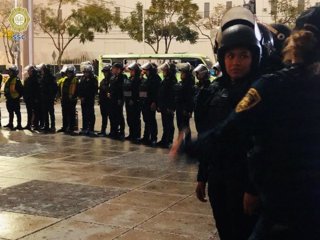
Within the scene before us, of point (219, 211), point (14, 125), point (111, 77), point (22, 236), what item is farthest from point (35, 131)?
point (219, 211)

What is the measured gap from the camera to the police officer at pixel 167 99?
10758mm

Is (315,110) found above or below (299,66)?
below

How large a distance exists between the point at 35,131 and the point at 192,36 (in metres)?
34.1

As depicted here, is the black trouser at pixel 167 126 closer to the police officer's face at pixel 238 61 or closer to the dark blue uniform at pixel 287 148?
the police officer's face at pixel 238 61

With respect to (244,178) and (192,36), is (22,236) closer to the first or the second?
(244,178)

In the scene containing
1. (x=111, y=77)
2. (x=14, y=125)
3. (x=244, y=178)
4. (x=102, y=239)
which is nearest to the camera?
(x=244, y=178)

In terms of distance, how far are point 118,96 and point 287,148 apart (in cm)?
982

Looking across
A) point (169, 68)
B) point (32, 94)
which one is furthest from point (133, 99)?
point (32, 94)

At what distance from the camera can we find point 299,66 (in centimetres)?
227

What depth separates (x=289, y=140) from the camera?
2.23 metres

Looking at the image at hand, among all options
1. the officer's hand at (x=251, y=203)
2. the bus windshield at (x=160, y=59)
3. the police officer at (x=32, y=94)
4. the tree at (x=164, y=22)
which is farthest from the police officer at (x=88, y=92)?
the tree at (x=164, y=22)

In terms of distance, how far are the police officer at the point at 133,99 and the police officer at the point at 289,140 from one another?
9.27 meters

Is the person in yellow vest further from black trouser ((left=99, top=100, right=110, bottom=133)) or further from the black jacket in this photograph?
the black jacket

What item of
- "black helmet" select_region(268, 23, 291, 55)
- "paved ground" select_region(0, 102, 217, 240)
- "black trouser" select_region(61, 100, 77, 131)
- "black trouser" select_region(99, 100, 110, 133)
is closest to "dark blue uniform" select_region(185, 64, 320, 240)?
"paved ground" select_region(0, 102, 217, 240)
